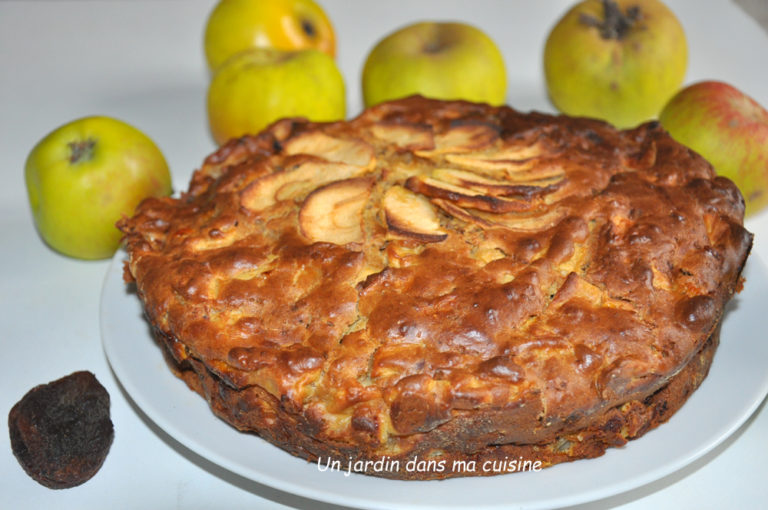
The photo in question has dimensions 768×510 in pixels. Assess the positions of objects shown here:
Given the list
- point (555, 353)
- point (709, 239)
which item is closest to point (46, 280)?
A: point (555, 353)

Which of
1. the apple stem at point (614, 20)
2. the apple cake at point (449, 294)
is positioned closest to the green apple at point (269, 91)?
the apple cake at point (449, 294)

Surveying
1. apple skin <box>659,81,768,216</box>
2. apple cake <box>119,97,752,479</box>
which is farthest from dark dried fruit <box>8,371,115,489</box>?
apple skin <box>659,81,768,216</box>

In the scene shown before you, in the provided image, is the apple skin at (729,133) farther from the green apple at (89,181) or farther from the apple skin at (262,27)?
the green apple at (89,181)

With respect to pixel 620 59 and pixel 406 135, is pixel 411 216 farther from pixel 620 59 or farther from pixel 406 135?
pixel 620 59

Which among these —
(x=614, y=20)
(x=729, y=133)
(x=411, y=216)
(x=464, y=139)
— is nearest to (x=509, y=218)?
(x=411, y=216)

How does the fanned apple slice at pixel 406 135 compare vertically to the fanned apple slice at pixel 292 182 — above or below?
above

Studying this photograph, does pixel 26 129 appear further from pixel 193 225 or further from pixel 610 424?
pixel 610 424
